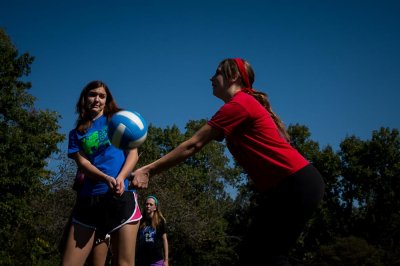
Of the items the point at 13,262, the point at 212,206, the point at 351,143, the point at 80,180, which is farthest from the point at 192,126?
the point at 80,180

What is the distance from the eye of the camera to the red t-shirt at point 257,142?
2807 millimetres

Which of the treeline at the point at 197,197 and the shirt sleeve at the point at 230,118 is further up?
the treeline at the point at 197,197

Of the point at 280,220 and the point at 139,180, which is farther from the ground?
the point at 139,180

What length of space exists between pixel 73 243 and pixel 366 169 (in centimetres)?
3976

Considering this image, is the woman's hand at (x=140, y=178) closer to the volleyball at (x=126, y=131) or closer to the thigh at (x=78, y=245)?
the volleyball at (x=126, y=131)

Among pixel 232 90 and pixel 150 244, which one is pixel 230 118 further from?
pixel 150 244

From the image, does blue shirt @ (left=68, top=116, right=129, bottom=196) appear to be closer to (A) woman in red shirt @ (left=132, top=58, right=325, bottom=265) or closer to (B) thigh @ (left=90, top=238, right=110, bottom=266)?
(B) thigh @ (left=90, top=238, right=110, bottom=266)

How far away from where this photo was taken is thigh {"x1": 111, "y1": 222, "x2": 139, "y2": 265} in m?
3.64

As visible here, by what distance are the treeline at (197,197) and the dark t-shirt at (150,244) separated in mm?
12966

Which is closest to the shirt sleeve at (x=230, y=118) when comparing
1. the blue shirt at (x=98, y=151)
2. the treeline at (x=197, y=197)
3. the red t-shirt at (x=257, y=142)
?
the red t-shirt at (x=257, y=142)

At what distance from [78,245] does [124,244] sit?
0.44 m

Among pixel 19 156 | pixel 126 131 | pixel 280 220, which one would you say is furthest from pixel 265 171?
pixel 19 156

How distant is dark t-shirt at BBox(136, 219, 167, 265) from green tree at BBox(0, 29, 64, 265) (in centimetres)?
1584

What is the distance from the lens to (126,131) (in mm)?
3643
